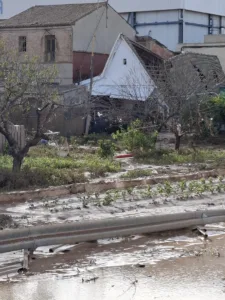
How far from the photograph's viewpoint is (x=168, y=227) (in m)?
10.8

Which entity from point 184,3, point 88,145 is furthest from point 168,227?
point 184,3

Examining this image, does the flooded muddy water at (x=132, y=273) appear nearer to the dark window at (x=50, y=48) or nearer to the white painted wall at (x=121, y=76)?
the white painted wall at (x=121, y=76)

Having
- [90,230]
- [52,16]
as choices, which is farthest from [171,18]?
[90,230]

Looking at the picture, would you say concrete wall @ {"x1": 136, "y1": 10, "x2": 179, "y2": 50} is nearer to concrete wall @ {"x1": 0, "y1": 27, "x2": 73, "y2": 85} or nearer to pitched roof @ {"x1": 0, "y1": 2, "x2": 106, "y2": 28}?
pitched roof @ {"x1": 0, "y1": 2, "x2": 106, "y2": 28}

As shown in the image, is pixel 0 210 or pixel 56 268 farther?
pixel 0 210

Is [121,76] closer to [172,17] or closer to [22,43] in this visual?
[22,43]

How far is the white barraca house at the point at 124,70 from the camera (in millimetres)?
35844

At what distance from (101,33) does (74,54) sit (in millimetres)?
2892

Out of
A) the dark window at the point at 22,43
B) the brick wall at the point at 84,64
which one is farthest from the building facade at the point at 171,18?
the dark window at the point at 22,43

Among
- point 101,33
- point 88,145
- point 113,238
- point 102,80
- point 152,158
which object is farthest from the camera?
point 101,33

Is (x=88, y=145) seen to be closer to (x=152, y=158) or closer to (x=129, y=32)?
(x=152, y=158)

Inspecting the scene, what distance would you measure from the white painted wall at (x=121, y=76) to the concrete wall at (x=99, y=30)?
2935 millimetres

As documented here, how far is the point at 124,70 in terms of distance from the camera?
37.8 m

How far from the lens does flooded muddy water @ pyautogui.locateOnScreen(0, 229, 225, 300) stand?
26.3 feet
